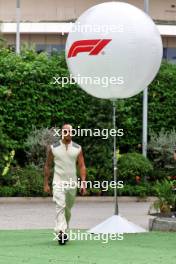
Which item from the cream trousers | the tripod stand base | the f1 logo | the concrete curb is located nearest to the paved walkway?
the concrete curb

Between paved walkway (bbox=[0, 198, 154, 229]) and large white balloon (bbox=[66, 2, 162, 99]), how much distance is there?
348 cm

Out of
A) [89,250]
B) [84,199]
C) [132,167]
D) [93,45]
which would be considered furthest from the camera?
[132,167]

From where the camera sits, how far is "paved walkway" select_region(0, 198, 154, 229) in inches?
696

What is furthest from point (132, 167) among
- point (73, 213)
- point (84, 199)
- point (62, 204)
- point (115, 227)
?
point (62, 204)

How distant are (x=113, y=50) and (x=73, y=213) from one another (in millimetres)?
6661

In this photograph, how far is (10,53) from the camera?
81.0 feet

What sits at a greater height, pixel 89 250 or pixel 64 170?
pixel 64 170

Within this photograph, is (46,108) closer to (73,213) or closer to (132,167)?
(132,167)

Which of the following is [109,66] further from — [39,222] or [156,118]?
[156,118]

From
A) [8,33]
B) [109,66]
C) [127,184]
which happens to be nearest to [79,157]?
[109,66]

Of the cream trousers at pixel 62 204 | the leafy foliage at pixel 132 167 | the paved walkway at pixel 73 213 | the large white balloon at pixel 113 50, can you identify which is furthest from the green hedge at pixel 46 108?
the cream trousers at pixel 62 204

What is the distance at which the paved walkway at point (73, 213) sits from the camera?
17688 mm

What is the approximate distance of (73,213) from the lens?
20.1 m

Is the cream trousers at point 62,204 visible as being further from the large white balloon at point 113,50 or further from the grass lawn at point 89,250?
the large white balloon at point 113,50
